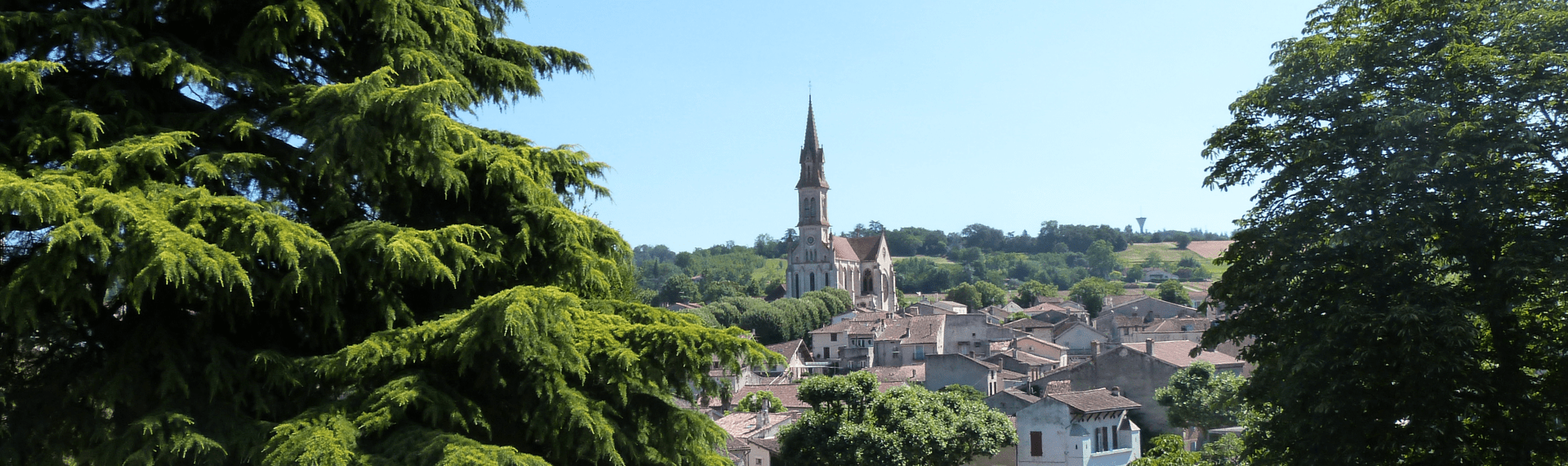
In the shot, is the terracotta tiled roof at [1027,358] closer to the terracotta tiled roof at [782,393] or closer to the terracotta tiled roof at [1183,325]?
the terracotta tiled roof at [1183,325]

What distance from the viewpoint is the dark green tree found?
1084 cm

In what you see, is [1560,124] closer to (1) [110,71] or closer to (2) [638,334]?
(2) [638,334]

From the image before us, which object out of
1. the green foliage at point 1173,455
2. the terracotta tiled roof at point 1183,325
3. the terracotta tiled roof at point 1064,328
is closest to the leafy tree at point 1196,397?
the green foliage at point 1173,455

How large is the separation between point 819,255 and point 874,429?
298 feet

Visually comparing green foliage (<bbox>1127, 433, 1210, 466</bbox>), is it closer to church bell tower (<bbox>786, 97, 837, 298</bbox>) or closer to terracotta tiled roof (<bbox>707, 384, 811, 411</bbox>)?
terracotta tiled roof (<bbox>707, 384, 811, 411</bbox>)

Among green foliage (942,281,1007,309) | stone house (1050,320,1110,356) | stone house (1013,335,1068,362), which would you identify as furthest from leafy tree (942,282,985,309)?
stone house (1013,335,1068,362)

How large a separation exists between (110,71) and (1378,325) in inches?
443

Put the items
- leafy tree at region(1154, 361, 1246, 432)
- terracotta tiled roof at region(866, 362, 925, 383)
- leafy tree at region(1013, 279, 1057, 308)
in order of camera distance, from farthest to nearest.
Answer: leafy tree at region(1013, 279, 1057, 308) → terracotta tiled roof at region(866, 362, 925, 383) → leafy tree at region(1154, 361, 1246, 432)

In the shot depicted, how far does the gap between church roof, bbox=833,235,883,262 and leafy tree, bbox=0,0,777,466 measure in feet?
373

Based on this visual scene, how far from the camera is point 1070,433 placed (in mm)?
34656

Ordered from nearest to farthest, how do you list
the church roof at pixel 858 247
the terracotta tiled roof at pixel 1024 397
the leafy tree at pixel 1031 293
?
the terracotta tiled roof at pixel 1024 397, the church roof at pixel 858 247, the leafy tree at pixel 1031 293

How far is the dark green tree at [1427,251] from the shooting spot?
1084 centimetres

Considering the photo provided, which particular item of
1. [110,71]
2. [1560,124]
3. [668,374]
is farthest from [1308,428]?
[110,71]

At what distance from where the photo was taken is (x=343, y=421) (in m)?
6.49
